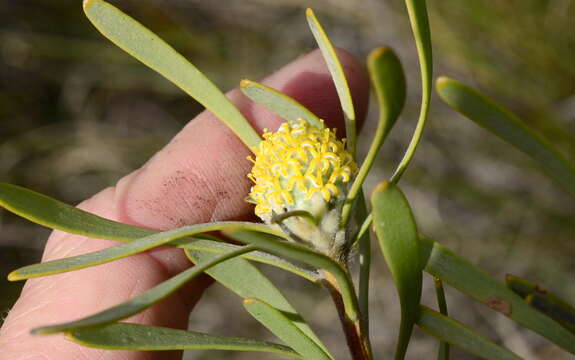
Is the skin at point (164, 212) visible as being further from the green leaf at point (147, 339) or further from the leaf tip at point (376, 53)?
the leaf tip at point (376, 53)

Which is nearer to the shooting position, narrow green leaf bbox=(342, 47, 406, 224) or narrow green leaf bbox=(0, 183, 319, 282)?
narrow green leaf bbox=(342, 47, 406, 224)

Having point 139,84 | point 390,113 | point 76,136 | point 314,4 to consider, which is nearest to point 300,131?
point 390,113

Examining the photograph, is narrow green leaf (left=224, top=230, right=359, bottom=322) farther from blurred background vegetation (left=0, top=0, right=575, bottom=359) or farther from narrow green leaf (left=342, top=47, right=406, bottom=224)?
blurred background vegetation (left=0, top=0, right=575, bottom=359)

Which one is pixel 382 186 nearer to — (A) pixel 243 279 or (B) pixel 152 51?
(A) pixel 243 279

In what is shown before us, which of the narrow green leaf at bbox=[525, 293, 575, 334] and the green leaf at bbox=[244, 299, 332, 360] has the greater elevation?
the narrow green leaf at bbox=[525, 293, 575, 334]

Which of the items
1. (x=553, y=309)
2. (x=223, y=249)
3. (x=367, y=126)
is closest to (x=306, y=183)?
(x=223, y=249)

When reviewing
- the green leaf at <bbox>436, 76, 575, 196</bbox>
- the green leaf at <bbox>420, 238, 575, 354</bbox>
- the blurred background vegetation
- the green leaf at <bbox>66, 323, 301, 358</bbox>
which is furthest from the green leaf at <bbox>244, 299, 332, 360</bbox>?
the blurred background vegetation
